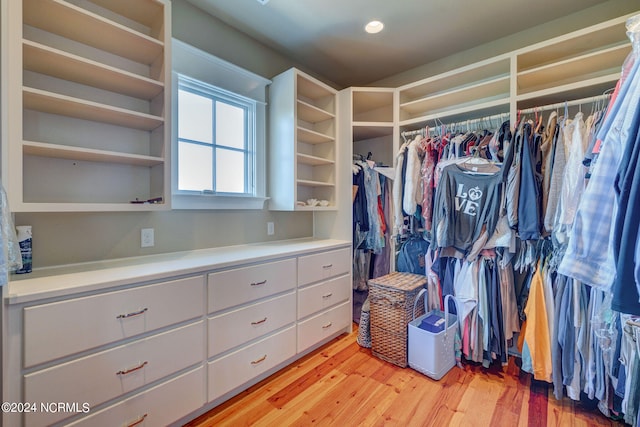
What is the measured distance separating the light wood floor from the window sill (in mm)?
1289

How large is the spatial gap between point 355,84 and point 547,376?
323 centimetres

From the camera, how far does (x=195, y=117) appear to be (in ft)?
6.80

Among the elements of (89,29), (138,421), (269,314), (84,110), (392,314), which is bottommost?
(138,421)

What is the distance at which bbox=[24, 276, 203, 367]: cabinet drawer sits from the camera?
41.9 inches

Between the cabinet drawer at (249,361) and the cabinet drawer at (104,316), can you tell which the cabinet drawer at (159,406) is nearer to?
the cabinet drawer at (249,361)

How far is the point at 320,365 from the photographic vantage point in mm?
2092

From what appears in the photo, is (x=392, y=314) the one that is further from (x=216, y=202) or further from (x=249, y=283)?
(x=216, y=202)

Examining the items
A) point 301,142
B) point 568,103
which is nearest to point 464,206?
point 568,103

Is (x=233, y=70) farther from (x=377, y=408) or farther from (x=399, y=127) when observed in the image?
(x=377, y=408)

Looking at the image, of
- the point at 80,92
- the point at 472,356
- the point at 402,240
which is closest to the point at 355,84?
the point at 402,240

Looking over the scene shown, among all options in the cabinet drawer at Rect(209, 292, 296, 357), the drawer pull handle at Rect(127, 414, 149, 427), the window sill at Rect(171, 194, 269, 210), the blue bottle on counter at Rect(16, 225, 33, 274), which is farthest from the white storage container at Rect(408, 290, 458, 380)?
the blue bottle on counter at Rect(16, 225, 33, 274)

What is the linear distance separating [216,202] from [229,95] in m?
0.90

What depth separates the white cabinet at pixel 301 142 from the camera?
230cm

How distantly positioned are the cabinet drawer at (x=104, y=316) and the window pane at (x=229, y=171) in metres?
0.95
